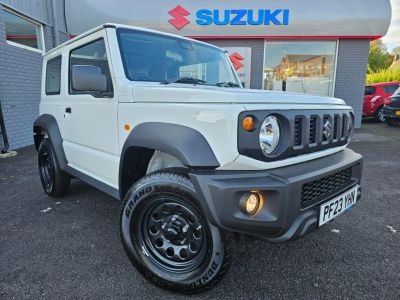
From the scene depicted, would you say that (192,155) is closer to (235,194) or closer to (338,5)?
(235,194)

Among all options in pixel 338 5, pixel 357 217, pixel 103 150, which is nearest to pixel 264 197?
pixel 103 150

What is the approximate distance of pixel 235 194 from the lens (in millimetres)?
1558

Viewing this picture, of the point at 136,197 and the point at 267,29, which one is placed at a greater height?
the point at 267,29

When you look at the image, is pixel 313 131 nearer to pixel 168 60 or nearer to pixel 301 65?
pixel 168 60

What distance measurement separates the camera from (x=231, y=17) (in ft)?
28.9

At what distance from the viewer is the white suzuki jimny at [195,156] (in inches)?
62.9

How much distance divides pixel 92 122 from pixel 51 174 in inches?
54.4

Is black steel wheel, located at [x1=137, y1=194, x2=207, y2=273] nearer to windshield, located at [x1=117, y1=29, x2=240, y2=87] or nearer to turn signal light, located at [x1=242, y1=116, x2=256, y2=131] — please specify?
turn signal light, located at [x1=242, y1=116, x2=256, y2=131]

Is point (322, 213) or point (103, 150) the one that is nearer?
point (322, 213)

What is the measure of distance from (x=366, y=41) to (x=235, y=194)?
9.78m

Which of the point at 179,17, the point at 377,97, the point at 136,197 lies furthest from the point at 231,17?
the point at 136,197

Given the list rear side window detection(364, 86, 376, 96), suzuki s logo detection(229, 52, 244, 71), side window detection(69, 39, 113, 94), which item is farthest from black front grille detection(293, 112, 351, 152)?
rear side window detection(364, 86, 376, 96)

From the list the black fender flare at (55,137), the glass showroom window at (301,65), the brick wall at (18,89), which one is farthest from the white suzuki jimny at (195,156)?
the glass showroom window at (301,65)

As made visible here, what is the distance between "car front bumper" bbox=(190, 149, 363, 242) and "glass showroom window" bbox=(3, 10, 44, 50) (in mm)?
7243
